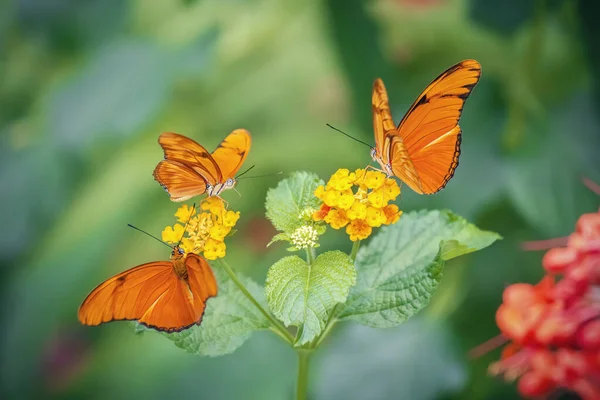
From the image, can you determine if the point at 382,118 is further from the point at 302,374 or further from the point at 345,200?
the point at 302,374

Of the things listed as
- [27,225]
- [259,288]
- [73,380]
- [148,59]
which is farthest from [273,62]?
[259,288]

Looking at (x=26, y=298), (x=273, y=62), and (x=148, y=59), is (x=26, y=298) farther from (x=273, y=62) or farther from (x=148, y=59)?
(x=273, y=62)

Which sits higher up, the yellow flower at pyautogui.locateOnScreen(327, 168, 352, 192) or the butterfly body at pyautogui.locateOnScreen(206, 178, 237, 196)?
the butterfly body at pyautogui.locateOnScreen(206, 178, 237, 196)

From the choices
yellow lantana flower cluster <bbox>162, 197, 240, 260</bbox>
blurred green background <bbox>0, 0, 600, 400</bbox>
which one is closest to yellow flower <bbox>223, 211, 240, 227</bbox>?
yellow lantana flower cluster <bbox>162, 197, 240, 260</bbox>

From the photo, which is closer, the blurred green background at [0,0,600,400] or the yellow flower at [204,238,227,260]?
the yellow flower at [204,238,227,260]

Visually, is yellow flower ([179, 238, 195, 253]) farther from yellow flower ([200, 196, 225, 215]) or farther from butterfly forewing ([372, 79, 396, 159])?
butterfly forewing ([372, 79, 396, 159])

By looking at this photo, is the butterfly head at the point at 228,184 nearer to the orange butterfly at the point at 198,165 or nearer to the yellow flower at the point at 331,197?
the orange butterfly at the point at 198,165

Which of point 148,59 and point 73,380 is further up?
point 148,59

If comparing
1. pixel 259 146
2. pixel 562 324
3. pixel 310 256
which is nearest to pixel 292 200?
A: pixel 310 256
